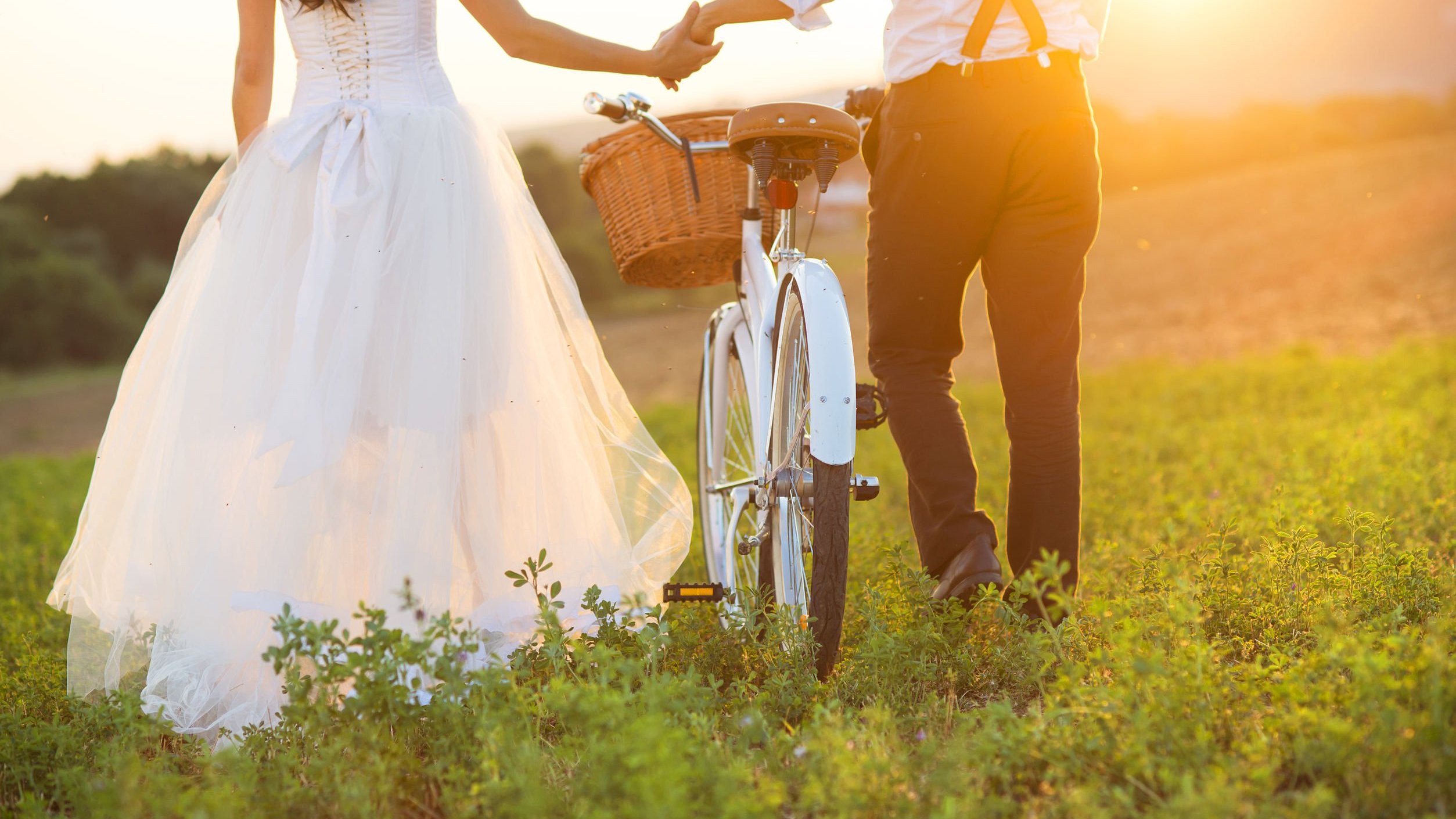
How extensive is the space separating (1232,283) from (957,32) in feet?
73.9

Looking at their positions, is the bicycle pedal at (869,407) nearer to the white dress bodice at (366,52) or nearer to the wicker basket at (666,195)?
the wicker basket at (666,195)

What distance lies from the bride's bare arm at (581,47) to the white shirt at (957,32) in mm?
624

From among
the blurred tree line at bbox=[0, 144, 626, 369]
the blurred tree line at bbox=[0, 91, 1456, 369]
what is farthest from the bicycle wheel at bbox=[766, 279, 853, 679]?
the blurred tree line at bbox=[0, 144, 626, 369]

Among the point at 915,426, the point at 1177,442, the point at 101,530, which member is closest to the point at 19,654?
the point at 101,530

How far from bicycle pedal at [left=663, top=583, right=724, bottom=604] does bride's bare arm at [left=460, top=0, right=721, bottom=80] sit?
147cm

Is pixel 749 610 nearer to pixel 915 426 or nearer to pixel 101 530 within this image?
pixel 915 426

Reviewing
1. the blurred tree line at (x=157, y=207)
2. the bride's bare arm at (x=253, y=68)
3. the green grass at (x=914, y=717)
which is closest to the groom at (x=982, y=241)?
the green grass at (x=914, y=717)

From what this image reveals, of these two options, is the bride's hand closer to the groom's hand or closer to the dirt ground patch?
the groom's hand

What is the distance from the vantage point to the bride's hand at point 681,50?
3229 mm

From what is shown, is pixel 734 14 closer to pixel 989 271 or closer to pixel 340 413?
pixel 989 271

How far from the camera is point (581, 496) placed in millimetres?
3203

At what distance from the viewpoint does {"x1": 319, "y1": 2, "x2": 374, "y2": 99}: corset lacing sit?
3.00 metres

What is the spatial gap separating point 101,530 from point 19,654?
2.96ft

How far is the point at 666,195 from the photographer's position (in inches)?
131
